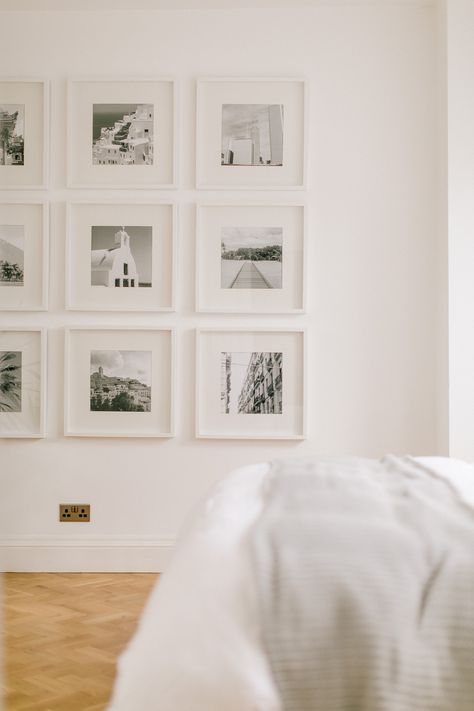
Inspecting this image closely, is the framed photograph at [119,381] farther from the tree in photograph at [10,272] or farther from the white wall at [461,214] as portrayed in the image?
the white wall at [461,214]

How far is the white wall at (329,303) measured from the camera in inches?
148

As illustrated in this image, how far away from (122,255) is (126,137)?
59 centimetres

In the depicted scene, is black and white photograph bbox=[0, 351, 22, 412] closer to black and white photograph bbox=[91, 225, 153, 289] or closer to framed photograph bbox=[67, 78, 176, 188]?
black and white photograph bbox=[91, 225, 153, 289]

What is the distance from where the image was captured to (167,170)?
12.4 feet

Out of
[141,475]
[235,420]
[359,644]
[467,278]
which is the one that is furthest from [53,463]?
[359,644]

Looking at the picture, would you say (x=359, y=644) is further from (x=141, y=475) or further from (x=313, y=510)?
(x=141, y=475)

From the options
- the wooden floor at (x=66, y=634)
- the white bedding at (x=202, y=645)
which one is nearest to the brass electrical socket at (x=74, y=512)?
the wooden floor at (x=66, y=634)

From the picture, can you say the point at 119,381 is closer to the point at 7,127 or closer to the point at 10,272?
the point at 10,272

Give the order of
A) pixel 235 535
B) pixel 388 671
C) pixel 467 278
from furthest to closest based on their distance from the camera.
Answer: pixel 467 278
pixel 235 535
pixel 388 671

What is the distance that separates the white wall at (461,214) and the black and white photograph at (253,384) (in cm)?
83

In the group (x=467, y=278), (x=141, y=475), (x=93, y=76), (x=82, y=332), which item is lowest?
(x=141, y=475)

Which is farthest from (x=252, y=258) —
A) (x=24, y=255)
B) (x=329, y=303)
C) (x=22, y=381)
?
(x=22, y=381)

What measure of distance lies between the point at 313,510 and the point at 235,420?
229 cm

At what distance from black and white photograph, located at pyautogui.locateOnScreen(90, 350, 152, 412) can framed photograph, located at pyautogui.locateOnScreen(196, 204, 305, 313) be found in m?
0.43
